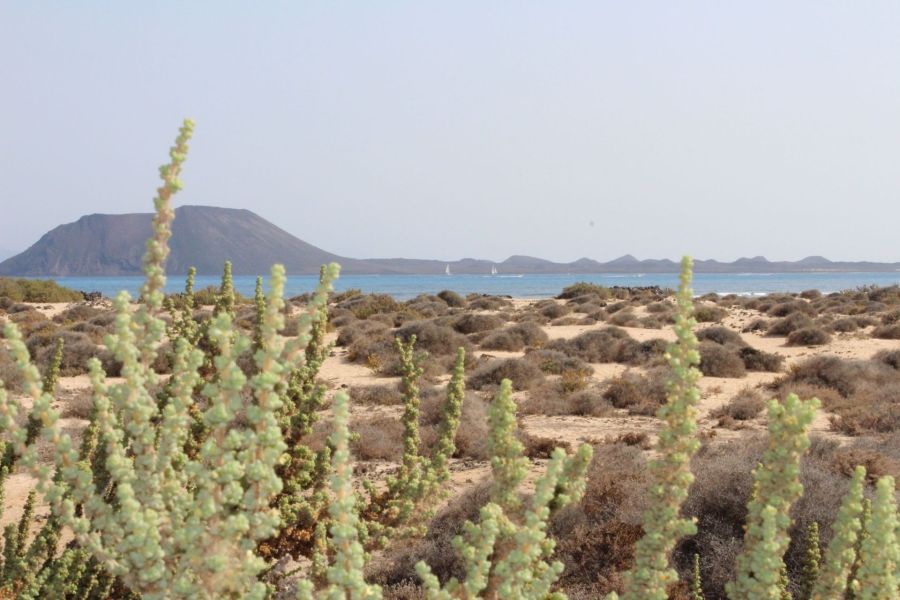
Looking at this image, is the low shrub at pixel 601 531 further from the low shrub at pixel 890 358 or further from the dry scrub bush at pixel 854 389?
the low shrub at pixel 890 358

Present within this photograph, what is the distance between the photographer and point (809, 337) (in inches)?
893

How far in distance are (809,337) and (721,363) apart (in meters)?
6.97

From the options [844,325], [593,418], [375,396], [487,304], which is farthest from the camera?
[487,304]

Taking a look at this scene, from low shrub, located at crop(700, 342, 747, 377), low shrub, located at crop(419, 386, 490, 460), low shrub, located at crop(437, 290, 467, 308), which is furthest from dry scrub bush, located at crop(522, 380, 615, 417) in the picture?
low shrub, located at crop(437, 290, 467, 308)

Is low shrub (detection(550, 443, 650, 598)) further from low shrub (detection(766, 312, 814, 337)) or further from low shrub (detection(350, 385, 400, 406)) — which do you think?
low shrub (detection(766, 312, 814, 337))

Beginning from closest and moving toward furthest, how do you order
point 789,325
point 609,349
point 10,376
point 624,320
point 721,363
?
point 10,376, point 721,363, point 609,349, point 789,325, point 624,320

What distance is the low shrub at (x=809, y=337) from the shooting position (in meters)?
22.5

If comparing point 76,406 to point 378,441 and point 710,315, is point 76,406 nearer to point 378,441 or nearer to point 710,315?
point 378,441

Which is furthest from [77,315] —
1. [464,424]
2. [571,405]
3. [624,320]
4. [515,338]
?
[464,424]

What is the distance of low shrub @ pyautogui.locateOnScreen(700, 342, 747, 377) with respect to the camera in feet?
56.3

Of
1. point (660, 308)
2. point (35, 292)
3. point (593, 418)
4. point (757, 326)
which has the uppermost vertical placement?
point (35, 292)

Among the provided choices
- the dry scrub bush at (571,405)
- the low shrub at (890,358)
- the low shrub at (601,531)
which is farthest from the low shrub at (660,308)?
the low shrub at (601,531)

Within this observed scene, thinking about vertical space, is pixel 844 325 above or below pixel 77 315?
below

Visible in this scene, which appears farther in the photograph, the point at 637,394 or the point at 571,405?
the point at 637,394
